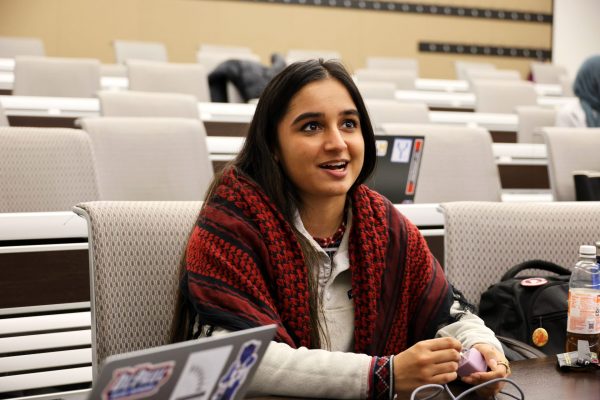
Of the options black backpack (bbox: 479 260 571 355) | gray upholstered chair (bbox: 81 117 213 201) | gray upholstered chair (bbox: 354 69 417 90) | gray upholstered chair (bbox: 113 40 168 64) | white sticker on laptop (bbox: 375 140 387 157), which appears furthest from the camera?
gray upholstered chair (bbox: 113 40 168 64)

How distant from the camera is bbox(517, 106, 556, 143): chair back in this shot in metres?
4.58

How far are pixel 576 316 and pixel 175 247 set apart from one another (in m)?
0.77

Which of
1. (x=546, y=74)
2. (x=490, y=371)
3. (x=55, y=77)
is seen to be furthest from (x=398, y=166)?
(x=546, y=74)

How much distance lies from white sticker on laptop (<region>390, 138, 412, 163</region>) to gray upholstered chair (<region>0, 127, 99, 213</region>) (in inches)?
36.1

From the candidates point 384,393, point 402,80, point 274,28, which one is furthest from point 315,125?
point 274,28

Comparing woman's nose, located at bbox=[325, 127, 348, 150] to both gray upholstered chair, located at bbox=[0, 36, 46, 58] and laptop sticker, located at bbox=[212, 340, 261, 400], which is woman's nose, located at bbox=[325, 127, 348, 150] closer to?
laptop sticker, located at bbox=[212, 340, 261, 400]

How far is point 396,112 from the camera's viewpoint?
13.2 ft

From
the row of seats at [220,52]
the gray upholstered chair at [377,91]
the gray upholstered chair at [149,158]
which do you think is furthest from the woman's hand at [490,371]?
the row of seats at [220,52]

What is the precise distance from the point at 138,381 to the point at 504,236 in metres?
1.34

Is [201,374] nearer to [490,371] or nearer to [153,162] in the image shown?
[490,371]

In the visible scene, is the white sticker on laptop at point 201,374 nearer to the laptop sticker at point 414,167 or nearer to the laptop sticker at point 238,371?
the laptop sticker at point 238,371

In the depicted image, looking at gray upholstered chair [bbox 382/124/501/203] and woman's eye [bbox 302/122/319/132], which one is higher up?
woman's eye [bbox 302/122/319/132]

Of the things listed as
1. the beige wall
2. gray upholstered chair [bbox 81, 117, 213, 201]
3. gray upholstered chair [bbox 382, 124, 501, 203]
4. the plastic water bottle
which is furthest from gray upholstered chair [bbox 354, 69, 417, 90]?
the plastic water bottle

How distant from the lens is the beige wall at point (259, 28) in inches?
356
